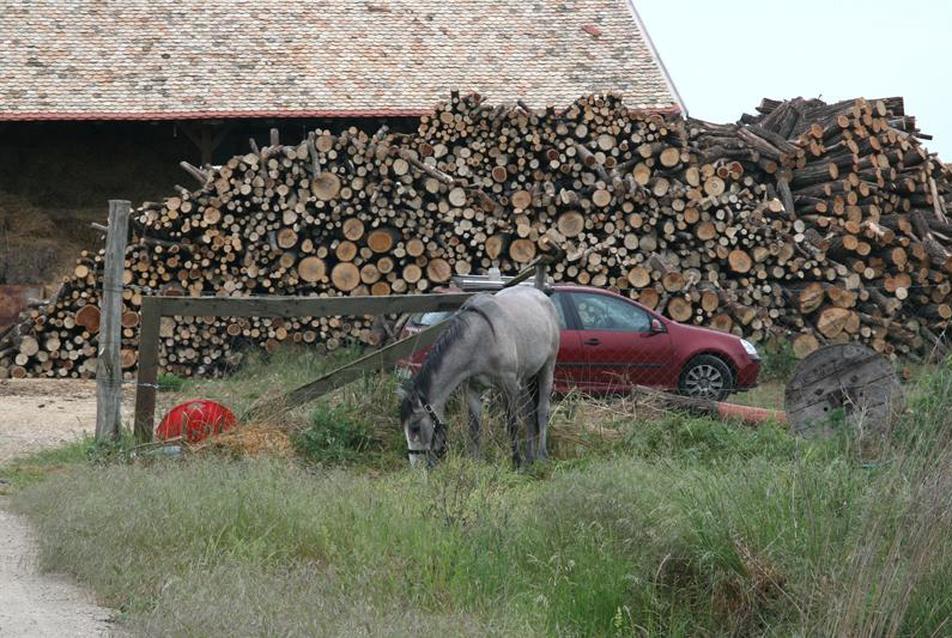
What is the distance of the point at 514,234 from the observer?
19.5 metres

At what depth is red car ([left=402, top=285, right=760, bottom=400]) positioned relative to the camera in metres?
15.8

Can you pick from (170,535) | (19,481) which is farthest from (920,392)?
(19,481)

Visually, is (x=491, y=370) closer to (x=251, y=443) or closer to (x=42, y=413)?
(x=251, y=443)

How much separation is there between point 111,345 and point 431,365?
8.43ft

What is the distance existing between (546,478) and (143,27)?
17535mm

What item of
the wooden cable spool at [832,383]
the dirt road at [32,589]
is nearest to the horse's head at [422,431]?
the dirt road at [32,589]

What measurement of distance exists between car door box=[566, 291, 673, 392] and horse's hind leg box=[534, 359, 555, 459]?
372cm

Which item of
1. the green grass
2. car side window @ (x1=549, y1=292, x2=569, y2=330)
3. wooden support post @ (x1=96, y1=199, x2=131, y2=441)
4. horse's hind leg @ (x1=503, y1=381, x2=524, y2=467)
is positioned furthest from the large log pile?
the green grass

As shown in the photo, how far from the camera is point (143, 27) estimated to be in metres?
26.1

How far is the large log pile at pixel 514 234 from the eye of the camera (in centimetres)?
1927

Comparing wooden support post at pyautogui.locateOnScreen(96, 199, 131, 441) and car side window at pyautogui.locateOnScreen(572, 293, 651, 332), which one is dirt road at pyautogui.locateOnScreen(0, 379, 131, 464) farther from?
car side window at pyautogui.locateOnScreen(572, 293, 651, 332)

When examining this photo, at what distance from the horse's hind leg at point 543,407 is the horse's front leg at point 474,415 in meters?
0.77

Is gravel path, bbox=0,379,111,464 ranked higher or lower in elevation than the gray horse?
lower

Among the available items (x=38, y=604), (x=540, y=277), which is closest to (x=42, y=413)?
(x=540, y=277)
